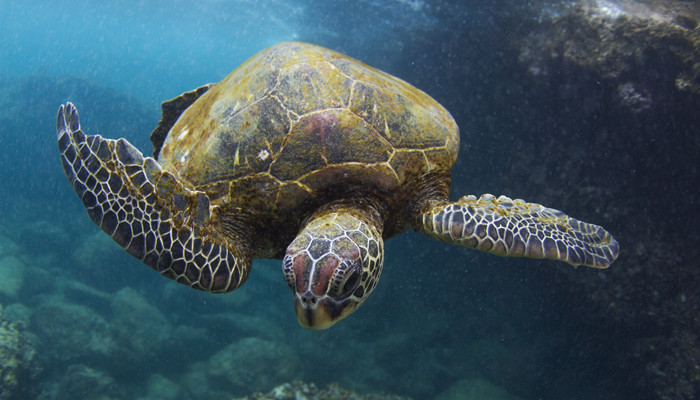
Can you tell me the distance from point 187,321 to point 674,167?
A: 16.9 meters

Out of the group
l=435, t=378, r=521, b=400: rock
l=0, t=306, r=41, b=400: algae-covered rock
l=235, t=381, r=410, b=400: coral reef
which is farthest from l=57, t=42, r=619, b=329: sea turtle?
l=0, t=306, r=41, b=400: algae-covered rock

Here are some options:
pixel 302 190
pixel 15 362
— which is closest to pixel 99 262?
pixel 15 362

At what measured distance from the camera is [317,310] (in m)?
2.61

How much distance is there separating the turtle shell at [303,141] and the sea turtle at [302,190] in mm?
13

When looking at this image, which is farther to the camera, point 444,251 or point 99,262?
point 99,262

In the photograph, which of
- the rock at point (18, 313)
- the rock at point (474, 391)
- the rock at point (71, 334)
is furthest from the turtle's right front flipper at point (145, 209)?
the rock at point (18, 313)

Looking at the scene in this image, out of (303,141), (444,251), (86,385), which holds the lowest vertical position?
(86,385)

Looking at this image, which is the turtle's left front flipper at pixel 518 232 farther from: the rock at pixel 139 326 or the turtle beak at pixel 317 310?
the rock at pixel 139 326

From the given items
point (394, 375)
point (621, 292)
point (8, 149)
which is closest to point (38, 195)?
point (8, 149)

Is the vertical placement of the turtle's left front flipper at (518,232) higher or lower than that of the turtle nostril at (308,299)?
lower

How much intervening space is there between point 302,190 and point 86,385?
13.2 metres

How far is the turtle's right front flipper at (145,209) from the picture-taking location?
9.48 feet

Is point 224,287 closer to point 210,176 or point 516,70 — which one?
point 210,176

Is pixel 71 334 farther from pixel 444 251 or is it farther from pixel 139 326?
pixel 444 251
